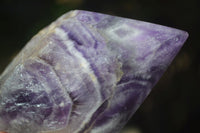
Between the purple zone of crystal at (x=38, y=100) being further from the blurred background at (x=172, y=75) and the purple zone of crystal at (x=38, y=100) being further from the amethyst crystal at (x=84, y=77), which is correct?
the blurred background at (x=172, y=75)

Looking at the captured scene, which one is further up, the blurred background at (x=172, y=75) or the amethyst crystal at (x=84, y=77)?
the amethyst crystal at (x=84, y=77)

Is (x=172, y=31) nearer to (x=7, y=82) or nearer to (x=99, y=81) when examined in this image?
(x=99, y=81)

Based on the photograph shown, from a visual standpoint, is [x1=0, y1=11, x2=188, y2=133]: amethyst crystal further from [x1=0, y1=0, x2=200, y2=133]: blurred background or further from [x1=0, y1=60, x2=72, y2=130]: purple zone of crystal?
[x1=0, y1=0, x2=200, y2=133]: blurred background

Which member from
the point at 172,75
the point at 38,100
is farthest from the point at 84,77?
the point at 172,75

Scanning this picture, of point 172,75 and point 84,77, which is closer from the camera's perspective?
point 84,77

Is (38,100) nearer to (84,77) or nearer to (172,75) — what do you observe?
(84,77)

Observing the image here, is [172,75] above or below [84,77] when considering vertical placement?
below

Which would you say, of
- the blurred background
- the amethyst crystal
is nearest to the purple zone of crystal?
the amethyst crystal

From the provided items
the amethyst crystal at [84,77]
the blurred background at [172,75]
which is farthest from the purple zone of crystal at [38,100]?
the blurred background at [172,75]
